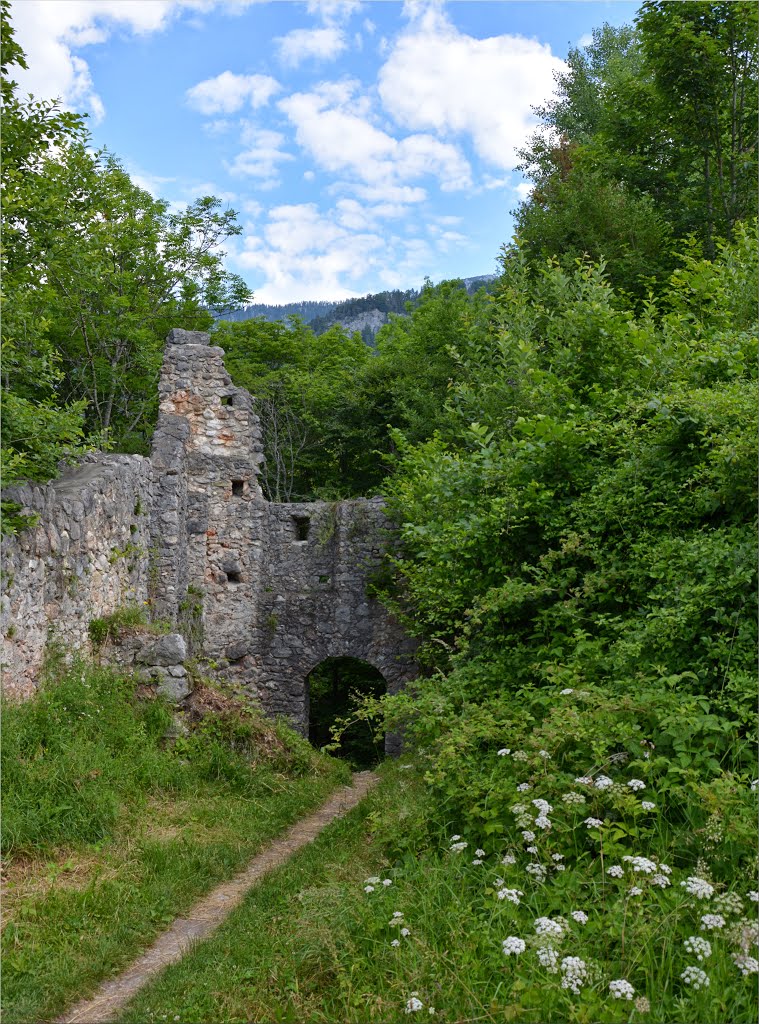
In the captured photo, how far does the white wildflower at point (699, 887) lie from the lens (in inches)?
108

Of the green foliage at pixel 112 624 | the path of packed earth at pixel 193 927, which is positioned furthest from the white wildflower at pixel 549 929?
the green foliage at pixel 112 624

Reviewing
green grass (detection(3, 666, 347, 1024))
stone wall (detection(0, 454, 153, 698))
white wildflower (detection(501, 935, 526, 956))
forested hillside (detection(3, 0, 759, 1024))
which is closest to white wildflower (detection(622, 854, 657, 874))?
forested hillside (detection(3, 0, 759, 1024))

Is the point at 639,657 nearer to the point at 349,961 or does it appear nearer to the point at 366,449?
the point at 349,961

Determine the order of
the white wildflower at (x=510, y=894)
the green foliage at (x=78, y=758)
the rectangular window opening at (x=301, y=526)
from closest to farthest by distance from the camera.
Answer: the white wildflower at (x=510, y=894), the green foliage at (x=78, y=758), the rectangular window opening at (x=301, y=526)

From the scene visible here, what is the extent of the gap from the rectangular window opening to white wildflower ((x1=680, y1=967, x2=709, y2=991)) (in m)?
10.2

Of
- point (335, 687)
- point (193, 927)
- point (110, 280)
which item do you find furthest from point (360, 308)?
point (193, 927)

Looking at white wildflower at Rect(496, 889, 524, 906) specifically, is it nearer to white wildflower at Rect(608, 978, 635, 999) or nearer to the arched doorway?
white wildflower at Rect(608, 978, 635, 999)

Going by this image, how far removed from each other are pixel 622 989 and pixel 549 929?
325 mm

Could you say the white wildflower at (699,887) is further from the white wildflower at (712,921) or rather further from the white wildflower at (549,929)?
the white wildflower at (549,929)

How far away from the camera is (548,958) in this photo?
2756 millimetres

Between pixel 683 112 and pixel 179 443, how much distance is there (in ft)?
28.9

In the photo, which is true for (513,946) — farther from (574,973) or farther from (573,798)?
(573,798)

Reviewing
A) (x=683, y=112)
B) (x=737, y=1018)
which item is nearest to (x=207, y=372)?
(x=683, y=112)

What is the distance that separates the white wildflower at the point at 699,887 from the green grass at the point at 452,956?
99 millimetres
